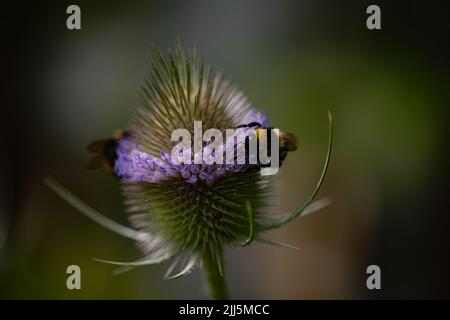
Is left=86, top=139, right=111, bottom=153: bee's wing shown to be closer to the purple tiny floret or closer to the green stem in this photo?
the purple tiny floret

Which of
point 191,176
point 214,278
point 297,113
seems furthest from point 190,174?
point 297,113

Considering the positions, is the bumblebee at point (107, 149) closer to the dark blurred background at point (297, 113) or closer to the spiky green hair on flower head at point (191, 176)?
the spiky green hair on flower head at point (191, 176)

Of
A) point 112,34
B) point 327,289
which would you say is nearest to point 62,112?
point 112,34

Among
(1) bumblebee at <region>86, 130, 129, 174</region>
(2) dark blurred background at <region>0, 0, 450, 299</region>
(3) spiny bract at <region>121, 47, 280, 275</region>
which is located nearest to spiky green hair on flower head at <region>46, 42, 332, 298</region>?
(3) spiny bract at <region>121, 47, 280, 275</region>

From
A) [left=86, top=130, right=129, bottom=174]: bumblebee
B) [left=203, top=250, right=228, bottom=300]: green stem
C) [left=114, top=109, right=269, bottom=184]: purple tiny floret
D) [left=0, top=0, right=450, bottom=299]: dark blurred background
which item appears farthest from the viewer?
[left=0, top=0, right=450, bottom=299]: dark blurred background

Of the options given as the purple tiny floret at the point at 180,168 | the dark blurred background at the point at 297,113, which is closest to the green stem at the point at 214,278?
the purple tiny floret at the point at 180,168

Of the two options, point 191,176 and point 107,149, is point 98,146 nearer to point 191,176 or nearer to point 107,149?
point 107,149

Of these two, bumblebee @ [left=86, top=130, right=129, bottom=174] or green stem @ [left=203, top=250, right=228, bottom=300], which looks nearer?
green stem @ [left=203, top=250, right=228, bottom=300]
